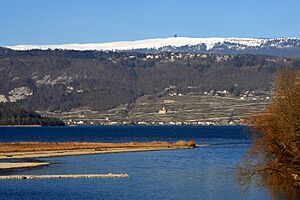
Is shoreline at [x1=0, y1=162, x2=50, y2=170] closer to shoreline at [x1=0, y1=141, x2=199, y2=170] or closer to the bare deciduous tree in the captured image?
shoreline at [x1=0, y1=141, x2=199, y2=170]

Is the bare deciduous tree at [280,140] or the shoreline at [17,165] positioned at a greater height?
the bare deciduous tree at [280,140]

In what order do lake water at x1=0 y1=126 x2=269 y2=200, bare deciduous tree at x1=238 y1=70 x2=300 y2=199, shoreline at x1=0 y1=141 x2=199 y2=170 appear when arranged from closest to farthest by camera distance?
bare deciduous tree at x1=238 y1=70 x2=300 y2=199
lake water at x1=0 y1=126 x2=269 y2=200
shoreline at x1=0 y1=141 x2=199 y2=170

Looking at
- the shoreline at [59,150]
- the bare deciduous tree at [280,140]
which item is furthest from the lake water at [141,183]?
the shoreline at [59,150]

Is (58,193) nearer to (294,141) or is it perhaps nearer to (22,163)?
(294,141)

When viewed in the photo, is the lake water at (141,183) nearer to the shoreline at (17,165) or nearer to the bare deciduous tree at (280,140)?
the shoreline at (17,165)

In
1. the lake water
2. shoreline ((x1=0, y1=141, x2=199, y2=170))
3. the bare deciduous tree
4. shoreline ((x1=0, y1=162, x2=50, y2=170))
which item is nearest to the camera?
the bare deciduous tree

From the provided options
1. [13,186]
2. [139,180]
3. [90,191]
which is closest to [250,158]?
[139,180]

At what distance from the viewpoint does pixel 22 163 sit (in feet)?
244

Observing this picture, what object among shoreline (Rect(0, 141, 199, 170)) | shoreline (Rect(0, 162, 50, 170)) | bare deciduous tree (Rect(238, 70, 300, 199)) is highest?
bare deciduous tree (Rect(238, 70, 300, 199))

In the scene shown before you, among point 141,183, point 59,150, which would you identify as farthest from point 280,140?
point 59,150

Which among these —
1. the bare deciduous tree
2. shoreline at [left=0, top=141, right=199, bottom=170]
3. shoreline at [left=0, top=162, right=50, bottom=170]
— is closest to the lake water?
shoreline at [left=0, top=162, right=50, bottom=170]

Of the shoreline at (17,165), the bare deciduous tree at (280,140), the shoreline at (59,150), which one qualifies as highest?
the bare deciduous tree at (280,140)

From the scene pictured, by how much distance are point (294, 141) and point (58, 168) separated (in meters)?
28.4

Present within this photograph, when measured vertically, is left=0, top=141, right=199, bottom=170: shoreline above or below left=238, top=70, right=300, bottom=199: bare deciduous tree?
below
